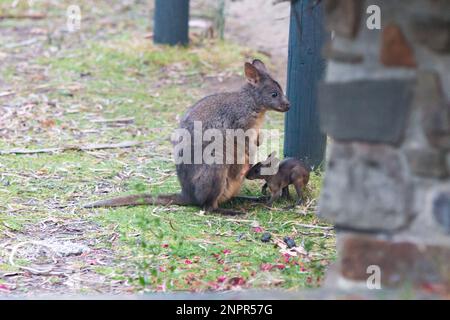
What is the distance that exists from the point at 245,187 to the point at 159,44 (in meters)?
4.36

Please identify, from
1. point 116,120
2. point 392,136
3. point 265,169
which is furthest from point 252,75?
point 392,136

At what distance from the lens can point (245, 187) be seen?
7.73 m

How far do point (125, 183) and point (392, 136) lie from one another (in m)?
4.26

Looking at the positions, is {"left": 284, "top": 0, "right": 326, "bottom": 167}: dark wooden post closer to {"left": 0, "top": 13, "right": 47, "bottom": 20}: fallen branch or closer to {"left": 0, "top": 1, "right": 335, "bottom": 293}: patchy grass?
{"left": 0, "top": 1, "right": 335, "bottom": 293}: patchy grass

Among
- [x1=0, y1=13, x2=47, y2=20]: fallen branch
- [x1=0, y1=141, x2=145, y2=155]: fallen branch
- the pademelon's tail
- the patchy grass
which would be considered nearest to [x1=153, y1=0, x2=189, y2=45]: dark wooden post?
the patchy grass

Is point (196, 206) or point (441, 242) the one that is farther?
point (196, 206)

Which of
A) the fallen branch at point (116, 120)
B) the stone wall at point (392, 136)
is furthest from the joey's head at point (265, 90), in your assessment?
the stone wall at point (392, 136)

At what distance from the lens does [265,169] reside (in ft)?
23.5

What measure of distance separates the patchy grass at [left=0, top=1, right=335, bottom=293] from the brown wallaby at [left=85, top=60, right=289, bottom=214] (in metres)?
0.10

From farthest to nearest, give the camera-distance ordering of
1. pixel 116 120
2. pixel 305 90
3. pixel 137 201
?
pixel 116 120 < pixel 305 90 < pixel 137 201

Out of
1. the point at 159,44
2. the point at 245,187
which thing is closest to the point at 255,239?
the point at 245,187

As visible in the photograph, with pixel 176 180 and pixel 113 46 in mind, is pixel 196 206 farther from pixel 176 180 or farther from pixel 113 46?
pixel 113 46

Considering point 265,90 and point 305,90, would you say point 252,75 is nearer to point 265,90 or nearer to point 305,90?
point 265,90

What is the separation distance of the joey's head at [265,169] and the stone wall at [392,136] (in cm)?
319
